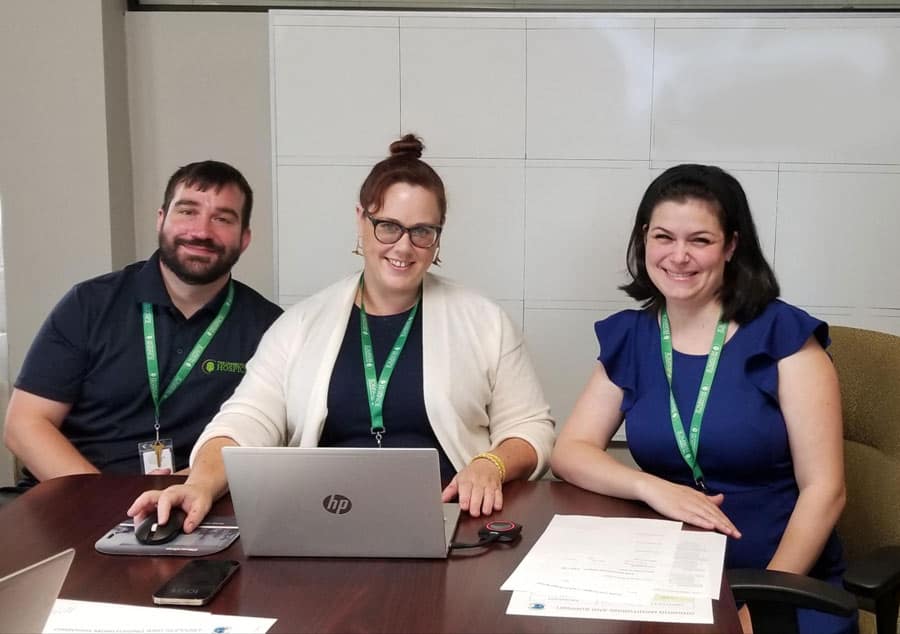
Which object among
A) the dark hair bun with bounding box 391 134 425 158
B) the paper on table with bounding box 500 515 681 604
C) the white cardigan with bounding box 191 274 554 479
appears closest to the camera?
the paper on table with bounding box 500 515 681 604

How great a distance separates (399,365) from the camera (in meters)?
2.17

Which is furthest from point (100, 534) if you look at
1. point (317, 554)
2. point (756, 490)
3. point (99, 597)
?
point (756, 490)

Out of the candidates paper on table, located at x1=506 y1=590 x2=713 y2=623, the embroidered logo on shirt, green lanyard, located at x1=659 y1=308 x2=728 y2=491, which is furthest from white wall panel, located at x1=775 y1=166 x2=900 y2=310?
paper on table, located at x1=506 y1=590 x2=713 y2=623

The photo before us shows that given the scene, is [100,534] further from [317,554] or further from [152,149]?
[152,149]

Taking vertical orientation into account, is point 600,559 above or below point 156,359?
below

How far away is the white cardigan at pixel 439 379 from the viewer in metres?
2.11

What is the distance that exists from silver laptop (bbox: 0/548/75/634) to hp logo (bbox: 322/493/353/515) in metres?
0.57

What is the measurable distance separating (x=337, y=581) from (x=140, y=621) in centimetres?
28

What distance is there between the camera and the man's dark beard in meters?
2.48

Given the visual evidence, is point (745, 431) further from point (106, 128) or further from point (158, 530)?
point (106, 128)

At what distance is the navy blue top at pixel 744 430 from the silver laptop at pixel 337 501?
28.9 inches

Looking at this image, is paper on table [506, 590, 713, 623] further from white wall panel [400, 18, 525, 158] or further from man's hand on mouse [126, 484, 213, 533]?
white wall panel [400, 18, 525, 158]

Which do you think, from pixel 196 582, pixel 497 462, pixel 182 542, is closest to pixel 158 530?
pixel 182 542

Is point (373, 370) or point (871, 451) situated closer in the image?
point (871, 451)
